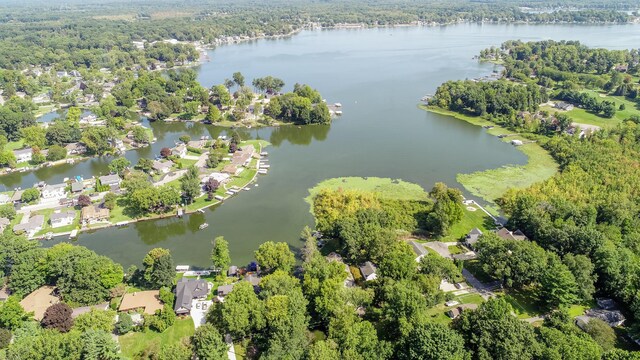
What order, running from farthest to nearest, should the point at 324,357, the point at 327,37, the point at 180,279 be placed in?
the point at 327,37 → the point at 180,279 → the point at 324,357

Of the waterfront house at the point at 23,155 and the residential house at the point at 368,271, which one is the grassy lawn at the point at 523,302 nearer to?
the residential house at the point at 368,271

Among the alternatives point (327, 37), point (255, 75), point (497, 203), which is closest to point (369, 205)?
point (497, 203)

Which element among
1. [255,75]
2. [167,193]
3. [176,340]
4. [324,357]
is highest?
[255,75]

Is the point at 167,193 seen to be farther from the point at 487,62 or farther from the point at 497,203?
the point at 487,62

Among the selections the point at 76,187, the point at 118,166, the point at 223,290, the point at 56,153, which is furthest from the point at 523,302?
the point at 56,153

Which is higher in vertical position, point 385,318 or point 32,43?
point 32,43

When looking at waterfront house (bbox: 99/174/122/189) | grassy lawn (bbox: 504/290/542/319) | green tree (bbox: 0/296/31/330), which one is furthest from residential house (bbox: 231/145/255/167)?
grassy lawn (bbox: 504/290/542/319)

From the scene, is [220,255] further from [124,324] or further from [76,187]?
[76,187]
